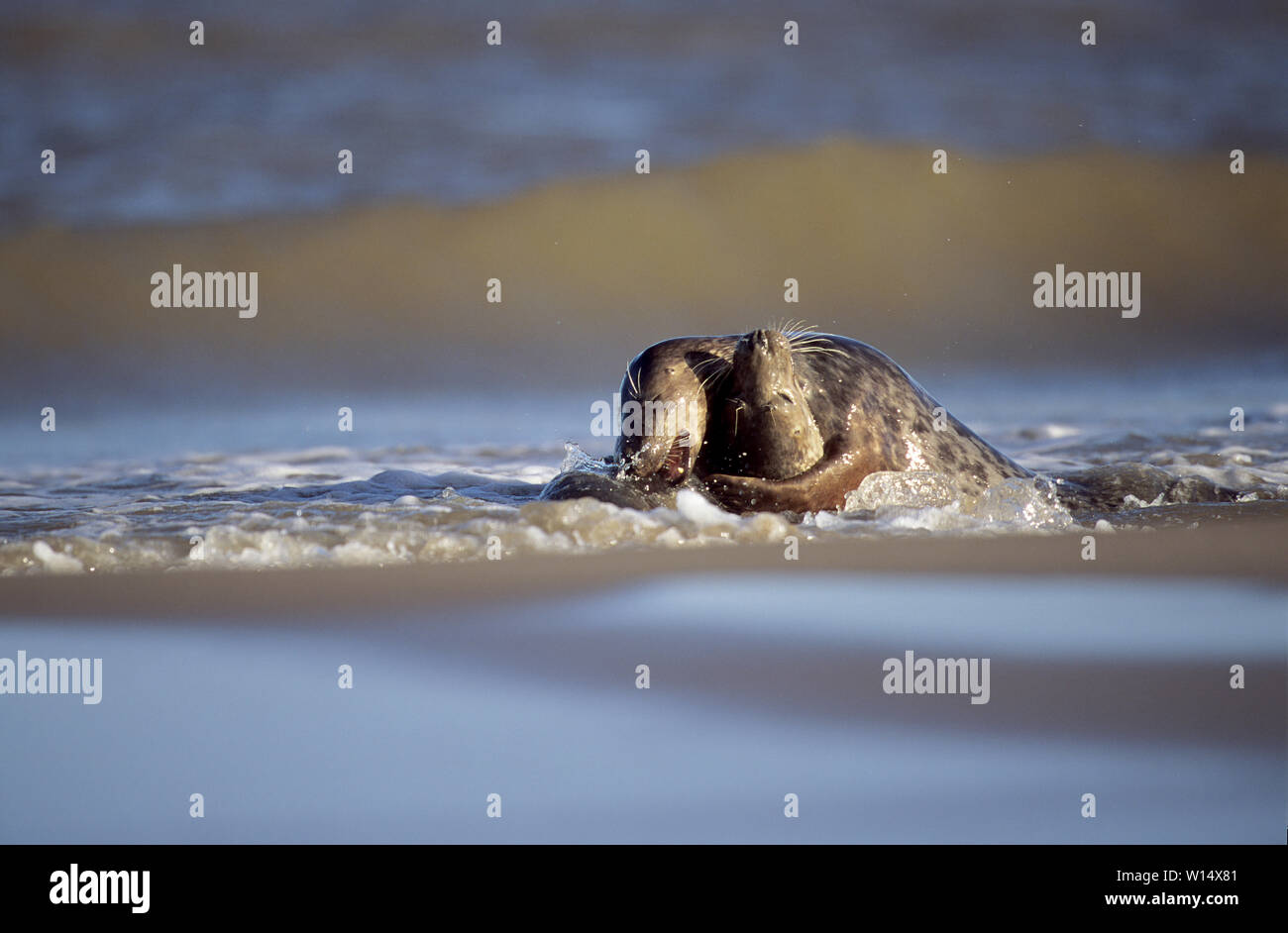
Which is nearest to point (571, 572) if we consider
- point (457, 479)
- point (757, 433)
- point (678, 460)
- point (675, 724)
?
point (678, 460)

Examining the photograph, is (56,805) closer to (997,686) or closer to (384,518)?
(997,686)

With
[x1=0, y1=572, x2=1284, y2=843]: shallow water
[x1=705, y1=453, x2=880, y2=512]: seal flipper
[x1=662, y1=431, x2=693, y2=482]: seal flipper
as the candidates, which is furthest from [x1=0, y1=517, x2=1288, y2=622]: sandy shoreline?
[x1=662, y1=431, x2=693, y2=482]: seal flipper

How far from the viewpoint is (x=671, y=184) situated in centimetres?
1279

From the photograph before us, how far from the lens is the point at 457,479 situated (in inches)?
246

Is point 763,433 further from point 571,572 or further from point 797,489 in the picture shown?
point 571,572

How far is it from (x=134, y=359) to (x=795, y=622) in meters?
9.28

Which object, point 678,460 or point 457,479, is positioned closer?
point 678,460

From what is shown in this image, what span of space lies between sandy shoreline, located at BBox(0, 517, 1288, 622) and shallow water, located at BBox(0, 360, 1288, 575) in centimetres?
15

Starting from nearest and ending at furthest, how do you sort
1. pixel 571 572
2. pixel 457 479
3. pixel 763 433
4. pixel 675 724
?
pixel 675 724 → pixel 571 572 → pixel 763 433 → pixel 457 479

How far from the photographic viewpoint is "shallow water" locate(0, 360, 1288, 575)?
428 centimetres

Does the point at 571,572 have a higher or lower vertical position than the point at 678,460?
lower

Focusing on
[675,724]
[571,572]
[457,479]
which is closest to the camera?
[675,724]

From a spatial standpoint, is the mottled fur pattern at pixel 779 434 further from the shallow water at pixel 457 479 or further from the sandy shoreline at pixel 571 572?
the sandy shoreline at pixel 571 572

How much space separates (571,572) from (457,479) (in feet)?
7.96
